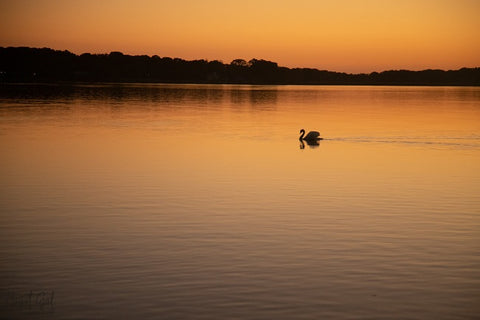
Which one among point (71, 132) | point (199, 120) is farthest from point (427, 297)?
point (199, 120)

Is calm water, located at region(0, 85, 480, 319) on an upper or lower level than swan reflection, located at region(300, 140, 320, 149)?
upper

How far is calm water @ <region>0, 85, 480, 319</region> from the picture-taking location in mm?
12180

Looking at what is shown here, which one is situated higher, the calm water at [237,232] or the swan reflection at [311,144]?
the calm water at [237,232]

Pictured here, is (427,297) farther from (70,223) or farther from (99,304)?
(70,223)

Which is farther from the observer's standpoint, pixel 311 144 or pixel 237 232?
pixel 311 144

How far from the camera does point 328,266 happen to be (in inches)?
568

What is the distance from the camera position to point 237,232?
17516 mm

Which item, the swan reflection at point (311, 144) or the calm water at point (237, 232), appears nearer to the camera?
the calm water at point (237, 232)

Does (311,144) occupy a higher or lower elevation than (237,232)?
lower

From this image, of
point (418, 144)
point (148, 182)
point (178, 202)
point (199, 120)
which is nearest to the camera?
point (178, 202)

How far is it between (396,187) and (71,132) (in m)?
27.3

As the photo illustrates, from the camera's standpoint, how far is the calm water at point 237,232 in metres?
12.2

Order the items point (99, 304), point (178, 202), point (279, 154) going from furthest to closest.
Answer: point (279, 154)
point (178, 202)
point (99, 304)

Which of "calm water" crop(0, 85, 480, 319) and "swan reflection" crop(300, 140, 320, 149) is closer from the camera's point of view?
"calm water" crop(0, 85, 480, 319)
